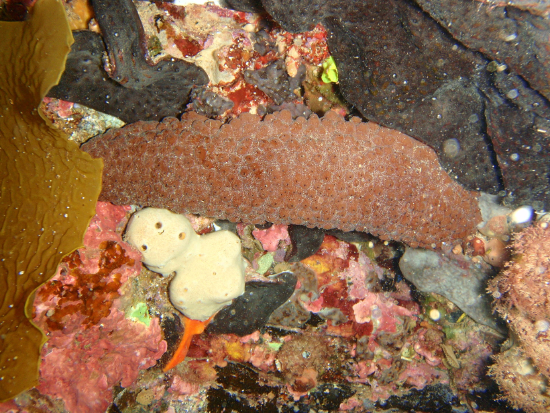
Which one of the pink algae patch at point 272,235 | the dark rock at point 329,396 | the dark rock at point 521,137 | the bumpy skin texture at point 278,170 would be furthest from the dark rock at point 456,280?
the dark rock at point 329,396

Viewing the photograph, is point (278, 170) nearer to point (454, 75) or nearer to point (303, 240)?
point (303, 240)

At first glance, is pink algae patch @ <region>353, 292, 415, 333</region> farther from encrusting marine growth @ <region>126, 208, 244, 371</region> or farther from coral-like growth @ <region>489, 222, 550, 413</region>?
encrusting marine growth @ <region>126, 208, 244, 371</region>

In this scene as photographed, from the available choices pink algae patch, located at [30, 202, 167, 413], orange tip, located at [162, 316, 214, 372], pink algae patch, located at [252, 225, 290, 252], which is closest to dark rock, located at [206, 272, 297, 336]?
orange tip, located at [162, 316, 214, 372]

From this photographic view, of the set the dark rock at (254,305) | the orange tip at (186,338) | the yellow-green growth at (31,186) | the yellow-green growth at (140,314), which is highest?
the yellow-green growth at (31,186)

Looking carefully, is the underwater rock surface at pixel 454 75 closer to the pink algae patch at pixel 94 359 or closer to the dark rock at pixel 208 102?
the dark rock at pixel 208 102

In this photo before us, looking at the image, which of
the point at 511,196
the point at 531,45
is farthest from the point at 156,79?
the point at 511,196

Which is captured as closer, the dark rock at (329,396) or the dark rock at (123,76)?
the dark rock at (123,76)
